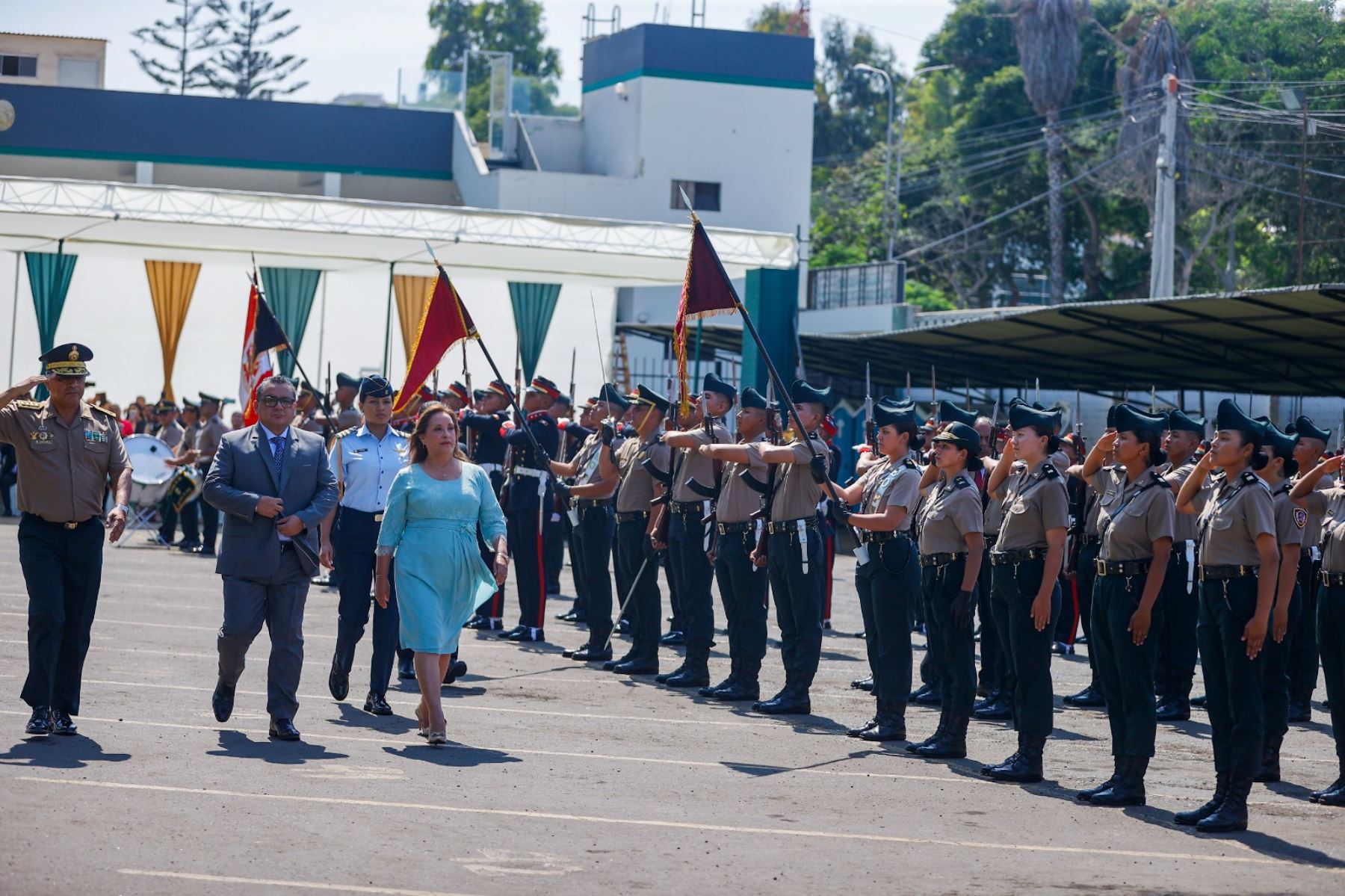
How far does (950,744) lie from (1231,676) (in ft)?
6.57

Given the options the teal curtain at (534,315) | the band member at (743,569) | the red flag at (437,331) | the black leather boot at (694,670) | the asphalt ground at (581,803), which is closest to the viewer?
the asphalt ground at (581,803)

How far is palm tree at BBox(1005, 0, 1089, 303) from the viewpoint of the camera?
4791 cm

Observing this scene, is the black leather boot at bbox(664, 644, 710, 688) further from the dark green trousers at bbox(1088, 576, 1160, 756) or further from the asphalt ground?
the dark green trousers at bbox(1088, 576, 1160, 756)

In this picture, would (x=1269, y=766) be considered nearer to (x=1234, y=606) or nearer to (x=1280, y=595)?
(x=1280, y=595)

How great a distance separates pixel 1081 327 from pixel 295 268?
15063 millimetres

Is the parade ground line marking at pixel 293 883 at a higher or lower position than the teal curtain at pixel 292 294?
lower

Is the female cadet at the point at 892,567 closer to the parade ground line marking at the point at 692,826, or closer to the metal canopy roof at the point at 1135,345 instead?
the parade ground line marking at the point at 692,826

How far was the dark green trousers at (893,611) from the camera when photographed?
10.1 meters

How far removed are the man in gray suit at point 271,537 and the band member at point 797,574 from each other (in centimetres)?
306

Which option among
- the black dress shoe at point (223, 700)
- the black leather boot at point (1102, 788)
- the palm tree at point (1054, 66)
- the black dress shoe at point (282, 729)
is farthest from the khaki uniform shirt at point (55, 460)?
the palm tree at point (1054, 66)

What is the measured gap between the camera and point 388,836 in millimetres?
7051

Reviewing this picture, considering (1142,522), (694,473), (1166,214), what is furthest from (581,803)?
(1166,214)

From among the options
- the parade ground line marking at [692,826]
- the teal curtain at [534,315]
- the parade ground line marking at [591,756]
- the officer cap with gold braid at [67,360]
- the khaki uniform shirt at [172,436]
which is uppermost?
the teal curtain at [534,315]

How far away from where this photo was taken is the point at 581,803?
7945 mm
